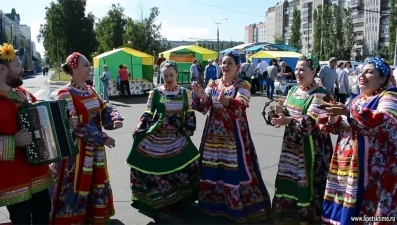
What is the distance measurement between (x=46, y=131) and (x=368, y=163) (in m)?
2.52

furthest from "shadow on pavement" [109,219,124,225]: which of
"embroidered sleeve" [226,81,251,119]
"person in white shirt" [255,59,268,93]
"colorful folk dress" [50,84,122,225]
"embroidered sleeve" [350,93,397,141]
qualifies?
"person in white shirt" [255,59,268,93]

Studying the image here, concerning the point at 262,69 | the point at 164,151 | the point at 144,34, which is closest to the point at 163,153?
the point at 164,151

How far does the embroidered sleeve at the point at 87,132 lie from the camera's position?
3.37 m

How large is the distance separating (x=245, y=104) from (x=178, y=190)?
1223 mm

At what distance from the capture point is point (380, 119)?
2.87 metres

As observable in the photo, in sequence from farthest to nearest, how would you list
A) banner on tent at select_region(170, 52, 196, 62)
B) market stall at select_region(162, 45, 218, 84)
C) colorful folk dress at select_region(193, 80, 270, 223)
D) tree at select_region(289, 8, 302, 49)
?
tree at select_region(289, 8, 302, 49) → banner on tent at select_region(170, 52, 196, 62) → market stall at select_region(162, 45, 218, 84) → colorful folk dress at select_region(193, 80, 270, 223)

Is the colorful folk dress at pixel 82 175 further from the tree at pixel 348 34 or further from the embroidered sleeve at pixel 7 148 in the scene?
the tree at pixel 348 34

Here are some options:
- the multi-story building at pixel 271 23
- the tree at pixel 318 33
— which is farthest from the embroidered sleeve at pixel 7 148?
the multi-story building at pixel 271 23

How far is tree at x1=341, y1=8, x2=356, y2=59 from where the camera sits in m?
54.2

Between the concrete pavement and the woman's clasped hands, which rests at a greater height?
the woman's clasped hands

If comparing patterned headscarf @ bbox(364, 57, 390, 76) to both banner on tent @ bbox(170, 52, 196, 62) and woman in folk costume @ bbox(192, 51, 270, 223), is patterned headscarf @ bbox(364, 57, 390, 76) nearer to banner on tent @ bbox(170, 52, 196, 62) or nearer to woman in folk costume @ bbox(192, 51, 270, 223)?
woman in folk costume @ bbox(192, 51, 270, 223)

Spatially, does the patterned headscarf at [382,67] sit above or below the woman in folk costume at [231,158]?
above

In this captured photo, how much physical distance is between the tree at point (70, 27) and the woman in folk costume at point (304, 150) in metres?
37.1

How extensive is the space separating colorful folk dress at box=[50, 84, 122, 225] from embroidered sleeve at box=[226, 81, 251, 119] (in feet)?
4.16
